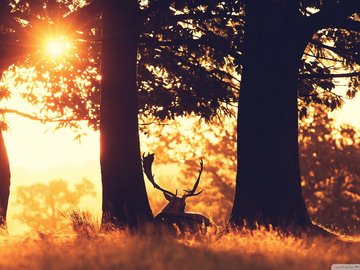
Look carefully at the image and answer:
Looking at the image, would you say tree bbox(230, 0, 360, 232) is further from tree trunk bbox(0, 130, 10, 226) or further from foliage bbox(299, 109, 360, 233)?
foliage bbox(299, 109, 360, 233)

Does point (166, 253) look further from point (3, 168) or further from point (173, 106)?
point (173, 106)

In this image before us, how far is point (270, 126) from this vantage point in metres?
15.9

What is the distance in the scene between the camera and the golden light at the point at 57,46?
725 inches

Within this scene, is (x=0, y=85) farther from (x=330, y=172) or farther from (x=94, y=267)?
(x=330, y=172)

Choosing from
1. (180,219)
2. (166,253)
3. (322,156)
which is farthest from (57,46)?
(322,156)

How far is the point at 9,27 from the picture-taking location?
57.6 feet

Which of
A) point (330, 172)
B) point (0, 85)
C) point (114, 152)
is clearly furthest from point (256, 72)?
point (330, 172)

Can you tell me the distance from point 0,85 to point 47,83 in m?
1.54

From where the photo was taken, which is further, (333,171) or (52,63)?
(333,171)

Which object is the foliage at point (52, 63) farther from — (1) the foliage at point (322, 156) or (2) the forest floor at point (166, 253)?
(1) the foliage at point (322, 156)

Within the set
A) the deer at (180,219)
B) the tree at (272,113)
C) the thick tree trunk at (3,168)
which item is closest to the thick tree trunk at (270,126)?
the tree at (272,113)

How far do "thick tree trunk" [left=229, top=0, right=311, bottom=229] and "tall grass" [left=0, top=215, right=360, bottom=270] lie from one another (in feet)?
11.4

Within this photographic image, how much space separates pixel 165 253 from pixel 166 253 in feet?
0.11

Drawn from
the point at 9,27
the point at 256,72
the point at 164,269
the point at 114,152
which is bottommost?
the point at 164,269
